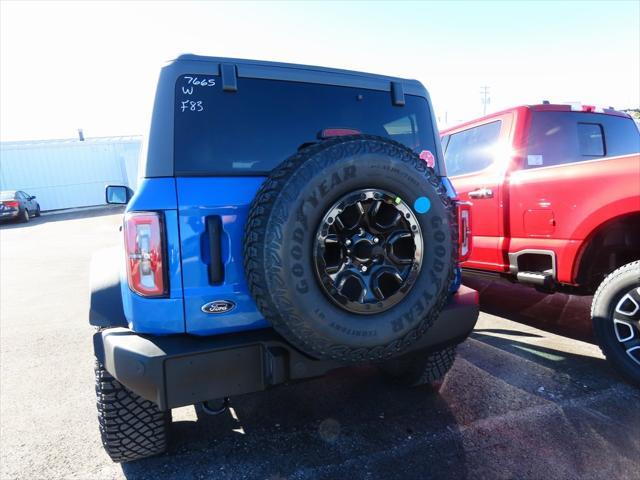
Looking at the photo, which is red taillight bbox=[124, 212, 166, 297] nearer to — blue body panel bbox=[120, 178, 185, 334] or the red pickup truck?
blue body panel bbox=[120, 178, 185, 334]

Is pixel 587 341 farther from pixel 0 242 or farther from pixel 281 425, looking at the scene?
pixel 0 242

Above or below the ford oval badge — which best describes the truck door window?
above

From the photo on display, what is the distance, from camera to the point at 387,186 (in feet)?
5.94

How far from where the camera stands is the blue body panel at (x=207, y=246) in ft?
5.74

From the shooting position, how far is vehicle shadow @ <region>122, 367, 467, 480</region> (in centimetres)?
209

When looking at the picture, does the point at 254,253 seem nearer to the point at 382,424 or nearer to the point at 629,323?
the point at 382,424

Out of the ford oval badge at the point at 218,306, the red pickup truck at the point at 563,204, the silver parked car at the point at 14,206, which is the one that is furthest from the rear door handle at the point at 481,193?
the silver parked car at the point at 14,206

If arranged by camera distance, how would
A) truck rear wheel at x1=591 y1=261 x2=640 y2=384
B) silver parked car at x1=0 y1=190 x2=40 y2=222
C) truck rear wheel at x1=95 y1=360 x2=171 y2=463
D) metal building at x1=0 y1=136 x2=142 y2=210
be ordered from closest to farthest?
truck rear wheel at x1=95 y1=360 x2=171 y2=463
truck rear wheel at x1=591 y1=261 x2=640 y2=384
silver parked car at x1=0 y1=190 x2=40 y2=222
metal building at x1=0 y1=136 x2=142 y2=210

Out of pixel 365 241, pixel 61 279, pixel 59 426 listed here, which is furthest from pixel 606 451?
pixel 61 279

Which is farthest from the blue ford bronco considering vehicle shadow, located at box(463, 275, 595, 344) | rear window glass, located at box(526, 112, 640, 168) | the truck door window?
vehicle shadow, located at box(463, 275, 595, 344)

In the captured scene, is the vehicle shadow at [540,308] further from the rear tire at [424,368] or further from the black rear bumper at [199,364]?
the black rear bumper at [199,364]

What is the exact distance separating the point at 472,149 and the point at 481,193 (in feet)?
2.17

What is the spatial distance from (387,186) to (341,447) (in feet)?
4.83

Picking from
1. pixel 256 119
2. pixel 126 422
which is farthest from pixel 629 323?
pixel 126 422
